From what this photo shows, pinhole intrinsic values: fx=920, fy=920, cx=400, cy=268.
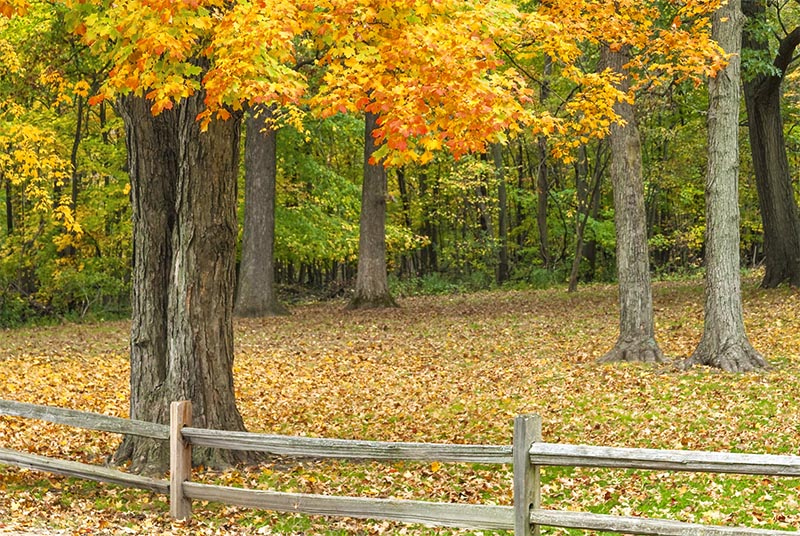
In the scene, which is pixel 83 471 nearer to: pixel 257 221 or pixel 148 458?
pixel 148 458

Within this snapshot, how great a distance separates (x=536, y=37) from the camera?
41.9ft

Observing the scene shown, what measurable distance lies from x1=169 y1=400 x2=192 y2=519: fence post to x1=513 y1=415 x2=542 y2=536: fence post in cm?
355

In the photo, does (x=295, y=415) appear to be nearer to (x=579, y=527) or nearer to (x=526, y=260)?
(x=579, y=527)

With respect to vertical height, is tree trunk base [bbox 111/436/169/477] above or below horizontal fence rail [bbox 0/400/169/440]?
below

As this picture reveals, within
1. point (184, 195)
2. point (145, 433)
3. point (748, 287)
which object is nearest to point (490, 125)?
point (184, 195)

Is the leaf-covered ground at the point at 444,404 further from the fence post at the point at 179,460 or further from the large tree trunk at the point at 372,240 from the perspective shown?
the large tree trunk at the point at 372,240

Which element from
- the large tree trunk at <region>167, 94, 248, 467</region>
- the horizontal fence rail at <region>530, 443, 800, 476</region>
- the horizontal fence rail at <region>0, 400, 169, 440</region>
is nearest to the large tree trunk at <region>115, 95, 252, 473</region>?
the large tree trunk at <region>167, 94, 248, 467</region>

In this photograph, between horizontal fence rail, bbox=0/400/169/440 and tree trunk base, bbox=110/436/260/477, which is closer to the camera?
horizontal fence rail, bbox=0/400/169/440

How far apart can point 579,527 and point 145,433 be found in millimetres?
4637

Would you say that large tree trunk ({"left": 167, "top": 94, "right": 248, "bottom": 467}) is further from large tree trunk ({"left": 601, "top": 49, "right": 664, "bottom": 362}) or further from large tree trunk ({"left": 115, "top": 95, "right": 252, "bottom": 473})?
large tree trunk ({"left": 601, "top": 49, "right": 664, "bottom": 362})

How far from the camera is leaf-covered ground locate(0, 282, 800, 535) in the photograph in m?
9.34

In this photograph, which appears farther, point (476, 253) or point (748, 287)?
point (476, 253)

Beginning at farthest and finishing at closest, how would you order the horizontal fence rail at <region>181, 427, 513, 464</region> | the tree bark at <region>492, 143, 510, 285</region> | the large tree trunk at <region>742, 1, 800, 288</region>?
the tree bark at <region>492, 143, 510, 285</region> → the large tree trunk at <region>742, 1, 800, 288</region> → the horizontal fence rail at <region>181, 427, 513, 464</region>

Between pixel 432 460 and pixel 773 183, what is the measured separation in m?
18.5
